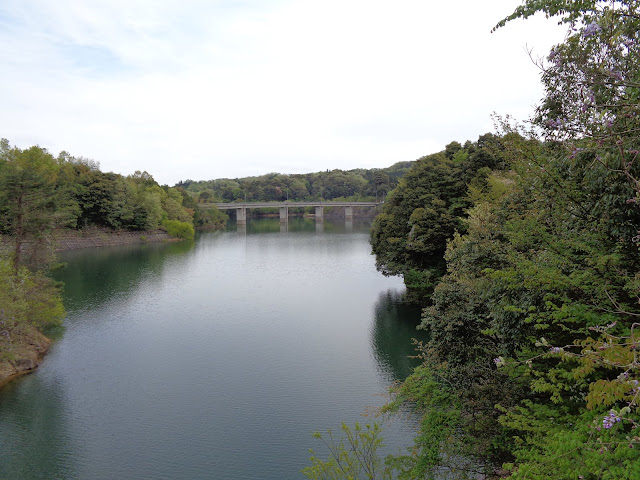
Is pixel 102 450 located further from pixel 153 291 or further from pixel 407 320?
pixel 153 291

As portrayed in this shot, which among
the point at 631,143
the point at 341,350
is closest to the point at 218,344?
the point at 341,350

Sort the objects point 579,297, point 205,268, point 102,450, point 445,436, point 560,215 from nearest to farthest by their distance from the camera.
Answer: point 579,297 → point 560,215 → point 445,436 → point 102,450 → point 205,268

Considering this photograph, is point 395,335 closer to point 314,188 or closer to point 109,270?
point 109,270

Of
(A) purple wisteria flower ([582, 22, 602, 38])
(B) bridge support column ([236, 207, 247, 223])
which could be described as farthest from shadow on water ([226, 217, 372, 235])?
(A) purple wisteria flower ([582, 22, 602, 38])

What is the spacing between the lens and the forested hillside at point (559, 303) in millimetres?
4559

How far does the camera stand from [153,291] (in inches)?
1134

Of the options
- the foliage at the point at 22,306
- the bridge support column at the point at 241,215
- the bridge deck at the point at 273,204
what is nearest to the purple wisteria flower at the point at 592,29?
the foliage at the point at 22,306

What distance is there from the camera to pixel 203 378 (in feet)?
51.2

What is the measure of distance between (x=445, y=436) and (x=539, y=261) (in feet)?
12.3

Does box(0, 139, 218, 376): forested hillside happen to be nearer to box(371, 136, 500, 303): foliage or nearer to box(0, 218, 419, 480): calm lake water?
box(0, 218, 419, 480): calm lake water

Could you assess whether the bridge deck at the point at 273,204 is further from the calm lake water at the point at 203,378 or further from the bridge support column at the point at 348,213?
the calm lake water at the point at 203,378

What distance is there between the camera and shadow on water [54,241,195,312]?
2721 centimetres

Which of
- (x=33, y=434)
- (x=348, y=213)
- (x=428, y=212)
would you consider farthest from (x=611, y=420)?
(x=348, y=213)

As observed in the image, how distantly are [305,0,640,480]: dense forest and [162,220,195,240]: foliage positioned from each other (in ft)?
169
